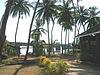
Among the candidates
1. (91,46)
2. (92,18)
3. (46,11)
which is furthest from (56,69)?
(92,18)

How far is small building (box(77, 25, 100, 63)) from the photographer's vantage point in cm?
2750

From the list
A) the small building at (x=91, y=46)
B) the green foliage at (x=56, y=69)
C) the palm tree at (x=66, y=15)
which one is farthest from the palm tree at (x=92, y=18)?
the green foliage at (x=56, y=69)

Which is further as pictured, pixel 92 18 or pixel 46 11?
pixel 92 18

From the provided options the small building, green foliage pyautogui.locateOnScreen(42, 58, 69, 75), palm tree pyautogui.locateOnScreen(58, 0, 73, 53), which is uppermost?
palm tree pyautogui.locateOnScreen(58, 0, 73, 53)

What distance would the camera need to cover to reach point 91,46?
29125mm

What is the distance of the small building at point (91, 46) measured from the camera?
2750 centimetres

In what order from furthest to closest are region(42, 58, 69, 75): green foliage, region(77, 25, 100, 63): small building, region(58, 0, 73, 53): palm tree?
region(58, 0, 73, 53): palm tree
region(77, 25, 100, 63): small building
region(42, 58, 69, 75): green foliage

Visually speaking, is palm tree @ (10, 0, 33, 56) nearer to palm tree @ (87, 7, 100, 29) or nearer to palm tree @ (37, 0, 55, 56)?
palm tree @ (37, 0, 55, 56)

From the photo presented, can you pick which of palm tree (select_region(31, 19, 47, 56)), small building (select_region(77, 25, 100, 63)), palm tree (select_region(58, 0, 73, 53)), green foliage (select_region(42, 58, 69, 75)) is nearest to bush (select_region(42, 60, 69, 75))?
green foliage (select_region(42, 58, 69, 75))

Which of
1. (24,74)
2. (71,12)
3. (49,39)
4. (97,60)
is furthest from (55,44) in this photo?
(24,74)

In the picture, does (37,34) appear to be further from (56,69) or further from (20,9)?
(56,69)

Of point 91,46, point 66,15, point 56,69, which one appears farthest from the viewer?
point 66,15

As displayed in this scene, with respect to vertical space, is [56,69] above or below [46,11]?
below

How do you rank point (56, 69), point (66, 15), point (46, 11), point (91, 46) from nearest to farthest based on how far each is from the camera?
point (56, 69), point (91, 46), point (46, 11), point (66, 15)
